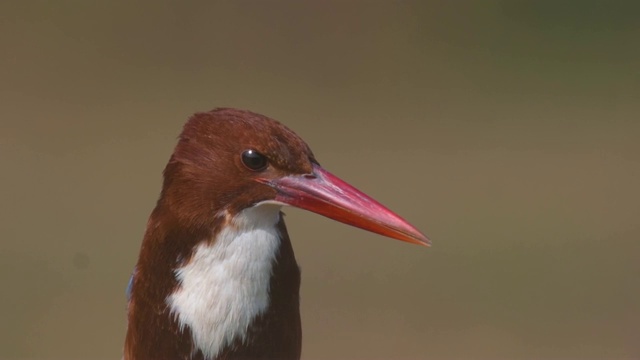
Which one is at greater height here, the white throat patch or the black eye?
the black eye

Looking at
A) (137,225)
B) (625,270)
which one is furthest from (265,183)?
(625,270)

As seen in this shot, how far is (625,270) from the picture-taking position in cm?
266

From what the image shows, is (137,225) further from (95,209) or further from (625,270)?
(625,270)

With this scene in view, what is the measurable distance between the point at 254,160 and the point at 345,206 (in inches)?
3.7

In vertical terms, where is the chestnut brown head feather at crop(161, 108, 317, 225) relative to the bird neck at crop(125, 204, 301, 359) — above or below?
above

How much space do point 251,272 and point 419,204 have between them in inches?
74.6

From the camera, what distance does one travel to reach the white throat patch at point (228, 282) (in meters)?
0.89

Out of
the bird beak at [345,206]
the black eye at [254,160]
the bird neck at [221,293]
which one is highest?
the black eye at [254,160]

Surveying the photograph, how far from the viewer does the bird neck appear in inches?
35.0

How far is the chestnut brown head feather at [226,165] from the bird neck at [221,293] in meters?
0.02

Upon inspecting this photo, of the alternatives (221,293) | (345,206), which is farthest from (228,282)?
(345,206)

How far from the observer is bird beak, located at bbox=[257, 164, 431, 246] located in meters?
0.91

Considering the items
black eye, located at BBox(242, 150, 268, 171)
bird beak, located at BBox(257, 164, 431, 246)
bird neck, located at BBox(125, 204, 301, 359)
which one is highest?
black eye, located at BBox(242, 150, 268, 171)

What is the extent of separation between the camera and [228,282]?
2.92 ft
